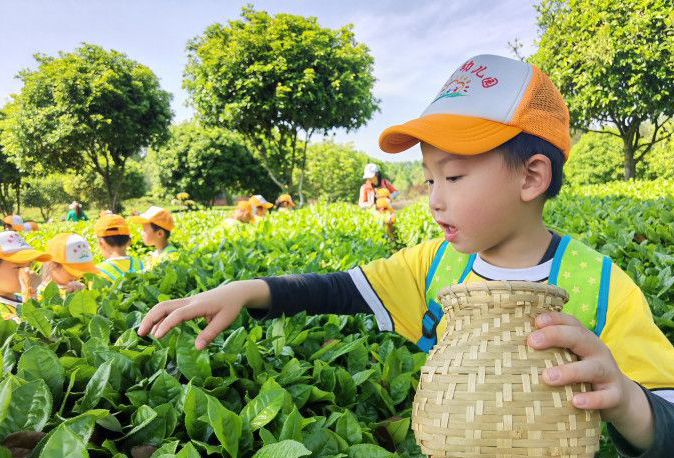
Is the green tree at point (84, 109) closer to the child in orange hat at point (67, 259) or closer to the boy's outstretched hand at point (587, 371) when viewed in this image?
the child in orange hat at point (67, 259)

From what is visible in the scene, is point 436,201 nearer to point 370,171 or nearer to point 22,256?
point 22,256

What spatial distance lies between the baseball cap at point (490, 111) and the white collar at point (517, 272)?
0.39 meters

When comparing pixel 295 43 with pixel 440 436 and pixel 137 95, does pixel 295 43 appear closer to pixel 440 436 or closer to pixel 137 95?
pixel 137 95

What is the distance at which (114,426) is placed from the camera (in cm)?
116

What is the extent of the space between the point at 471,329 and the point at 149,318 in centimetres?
100

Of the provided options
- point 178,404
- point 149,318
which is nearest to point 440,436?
point 178,404

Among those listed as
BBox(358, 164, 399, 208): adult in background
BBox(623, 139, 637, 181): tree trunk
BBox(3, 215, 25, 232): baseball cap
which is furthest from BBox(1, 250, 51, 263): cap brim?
BBox(623, 139, 637, 181): tree trunk

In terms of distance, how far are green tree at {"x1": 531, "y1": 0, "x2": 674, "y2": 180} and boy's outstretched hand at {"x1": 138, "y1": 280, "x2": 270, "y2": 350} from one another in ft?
75.0

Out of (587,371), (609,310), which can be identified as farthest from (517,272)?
(587,371)

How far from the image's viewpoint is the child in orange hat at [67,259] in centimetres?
485

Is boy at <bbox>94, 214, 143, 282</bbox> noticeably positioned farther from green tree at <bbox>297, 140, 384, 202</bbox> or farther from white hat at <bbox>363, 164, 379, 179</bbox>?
green tree at <bbox>297, 140, 384, 202</bbox>

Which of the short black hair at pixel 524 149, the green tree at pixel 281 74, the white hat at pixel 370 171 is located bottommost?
the short black hair at pixel 524 149

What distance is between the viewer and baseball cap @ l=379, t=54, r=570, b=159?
1.36 metres

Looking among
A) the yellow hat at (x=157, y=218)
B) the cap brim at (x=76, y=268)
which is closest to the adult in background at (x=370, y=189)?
the yellow hat at (x=157, y=218)
